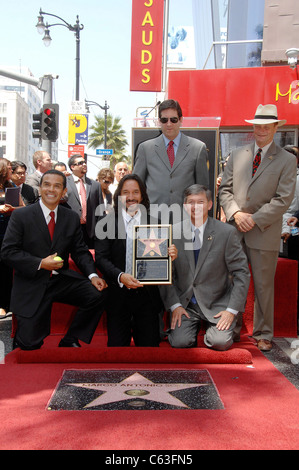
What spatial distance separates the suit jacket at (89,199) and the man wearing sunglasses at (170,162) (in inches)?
99.1

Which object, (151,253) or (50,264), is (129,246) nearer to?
(151,253)

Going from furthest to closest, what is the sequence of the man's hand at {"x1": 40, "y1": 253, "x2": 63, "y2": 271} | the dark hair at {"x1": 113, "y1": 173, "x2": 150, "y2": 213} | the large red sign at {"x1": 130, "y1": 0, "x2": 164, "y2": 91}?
the large red sign at {"x1": 130, "y1": 0, "x2": 164, "y2": 91}
the dark hair at {"x1": 113, "y1": 173, "x2": 150, "y2": 213}
the man's hand at {"x1": 40, "y1": 253, "x2": 63, "y2": 271}

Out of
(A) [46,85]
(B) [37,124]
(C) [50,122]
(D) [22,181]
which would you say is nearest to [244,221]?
(D) [22,181]

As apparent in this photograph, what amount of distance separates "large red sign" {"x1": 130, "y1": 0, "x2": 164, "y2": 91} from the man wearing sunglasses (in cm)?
853

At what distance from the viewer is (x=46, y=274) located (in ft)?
13.8

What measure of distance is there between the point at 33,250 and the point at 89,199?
3.18 metres

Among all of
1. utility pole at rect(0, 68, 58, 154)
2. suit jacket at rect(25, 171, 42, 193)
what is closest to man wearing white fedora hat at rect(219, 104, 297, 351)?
suit jacket at rect(25, 171, 42, 193)

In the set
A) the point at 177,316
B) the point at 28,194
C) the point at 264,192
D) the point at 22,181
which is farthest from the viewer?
the point at 22,181

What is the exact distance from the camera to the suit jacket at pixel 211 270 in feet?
13.8

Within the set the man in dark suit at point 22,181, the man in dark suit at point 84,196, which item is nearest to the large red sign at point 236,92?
the man in dark suit at point 84,196

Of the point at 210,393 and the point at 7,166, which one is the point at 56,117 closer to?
the point at 7,166

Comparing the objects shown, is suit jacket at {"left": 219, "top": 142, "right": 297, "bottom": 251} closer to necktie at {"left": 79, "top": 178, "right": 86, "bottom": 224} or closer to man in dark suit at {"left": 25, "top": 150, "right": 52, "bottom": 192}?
necktie at {"left": 79, "top": 178, "right": 86, "bottom": 224}

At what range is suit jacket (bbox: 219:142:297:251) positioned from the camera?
14.7 feet

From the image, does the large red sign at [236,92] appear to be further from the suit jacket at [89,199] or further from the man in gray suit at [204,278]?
the man in gray suit at [204,278]
